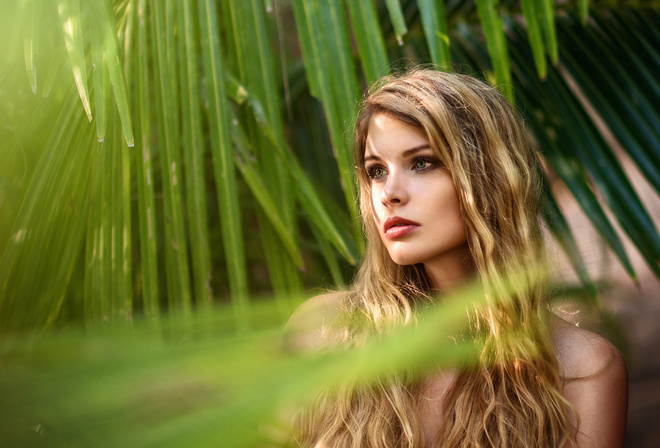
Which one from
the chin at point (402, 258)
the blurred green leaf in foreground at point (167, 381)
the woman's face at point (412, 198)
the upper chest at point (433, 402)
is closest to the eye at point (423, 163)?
the woman's face at point (412, 198)

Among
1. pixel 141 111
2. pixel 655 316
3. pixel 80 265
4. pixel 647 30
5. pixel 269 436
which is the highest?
pixel 647 30

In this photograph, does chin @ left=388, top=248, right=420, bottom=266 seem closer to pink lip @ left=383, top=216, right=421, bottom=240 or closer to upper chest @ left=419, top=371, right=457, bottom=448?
pink lip @ left=383, top=216, right=421, bottom=240

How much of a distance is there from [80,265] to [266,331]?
2.05 feet

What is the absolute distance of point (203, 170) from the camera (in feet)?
2.08

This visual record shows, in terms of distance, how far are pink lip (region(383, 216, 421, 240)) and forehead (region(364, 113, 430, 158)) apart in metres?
0.08

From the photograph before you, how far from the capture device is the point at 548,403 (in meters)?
0.64

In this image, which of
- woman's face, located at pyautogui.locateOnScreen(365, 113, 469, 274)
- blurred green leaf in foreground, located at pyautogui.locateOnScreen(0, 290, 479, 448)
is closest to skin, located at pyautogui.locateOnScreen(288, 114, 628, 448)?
woman's face, located at pyautogui.locateOnScreen(365, 113, 469, 274)

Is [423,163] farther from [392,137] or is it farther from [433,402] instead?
[433,402]

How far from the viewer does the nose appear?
68cm

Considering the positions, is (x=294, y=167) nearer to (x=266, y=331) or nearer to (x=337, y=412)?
(x=337, y=412)

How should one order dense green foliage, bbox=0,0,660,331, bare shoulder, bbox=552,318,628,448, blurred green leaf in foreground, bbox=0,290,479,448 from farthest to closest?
bare shoulder, bbox=552,318,628,448
dense green foliage, bbox=0,0,660,331
blurred green leaf in foreground, bbox=0,290,479,448

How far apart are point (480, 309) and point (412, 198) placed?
0.15 m

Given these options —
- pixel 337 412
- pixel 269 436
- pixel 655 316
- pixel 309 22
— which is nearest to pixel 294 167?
pixel 309 22

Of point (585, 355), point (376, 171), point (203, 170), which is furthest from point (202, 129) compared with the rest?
point (585, 355)
